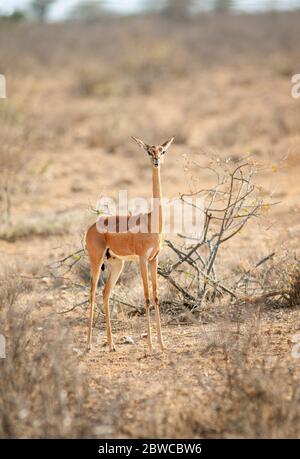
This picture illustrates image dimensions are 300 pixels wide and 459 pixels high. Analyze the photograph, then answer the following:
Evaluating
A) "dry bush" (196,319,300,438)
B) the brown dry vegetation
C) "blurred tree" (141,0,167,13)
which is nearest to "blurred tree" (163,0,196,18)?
"blurred tree" (141,0,167,13)

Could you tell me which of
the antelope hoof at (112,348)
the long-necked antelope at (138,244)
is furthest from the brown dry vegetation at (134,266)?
the long-necked antelope at (138,244)

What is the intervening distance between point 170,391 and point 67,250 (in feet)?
15.8

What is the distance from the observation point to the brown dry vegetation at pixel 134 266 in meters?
4.84

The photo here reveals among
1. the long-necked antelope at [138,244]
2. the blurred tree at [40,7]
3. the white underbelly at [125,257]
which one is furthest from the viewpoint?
the blurred tree at [40,7]

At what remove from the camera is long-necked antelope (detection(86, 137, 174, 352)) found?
612 cm

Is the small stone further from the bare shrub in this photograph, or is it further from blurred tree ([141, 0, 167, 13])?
blurred tree ([141, 0, 167, 13])

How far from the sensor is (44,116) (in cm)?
2055

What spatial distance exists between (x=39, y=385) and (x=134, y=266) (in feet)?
13.0

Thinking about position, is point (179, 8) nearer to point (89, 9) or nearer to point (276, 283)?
point (89, 9)

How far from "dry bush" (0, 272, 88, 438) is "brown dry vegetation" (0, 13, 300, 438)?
0.01 m

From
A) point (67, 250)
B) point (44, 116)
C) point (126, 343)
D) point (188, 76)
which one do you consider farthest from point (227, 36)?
point (126, 343)

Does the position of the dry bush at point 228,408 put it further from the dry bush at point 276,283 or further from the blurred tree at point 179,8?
the blurred tree at point 179,8

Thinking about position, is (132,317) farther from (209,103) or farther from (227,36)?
(227,36)

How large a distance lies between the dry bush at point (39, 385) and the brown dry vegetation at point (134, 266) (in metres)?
0.01
